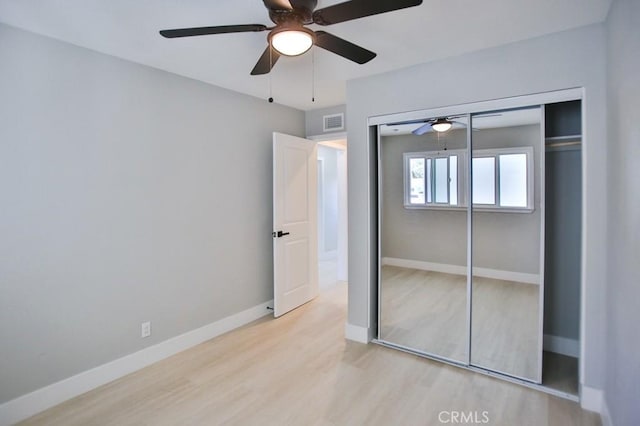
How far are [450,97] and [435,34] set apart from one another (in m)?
0.59

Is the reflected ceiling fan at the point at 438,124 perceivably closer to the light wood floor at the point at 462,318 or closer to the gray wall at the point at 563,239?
the gray wall at the point at 563,239

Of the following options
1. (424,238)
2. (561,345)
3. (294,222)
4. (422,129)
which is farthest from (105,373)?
(561,345)

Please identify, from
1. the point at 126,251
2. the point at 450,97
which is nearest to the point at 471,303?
the point at 450,97

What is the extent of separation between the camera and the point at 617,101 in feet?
6.29

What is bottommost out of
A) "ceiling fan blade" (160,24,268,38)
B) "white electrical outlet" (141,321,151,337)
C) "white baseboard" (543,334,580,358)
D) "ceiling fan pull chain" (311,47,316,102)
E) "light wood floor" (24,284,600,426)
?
"light wood floor" (24,284,600,426)

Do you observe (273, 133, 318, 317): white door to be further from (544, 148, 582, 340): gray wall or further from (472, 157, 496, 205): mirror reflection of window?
(544, 148, 582, 340): gray wall

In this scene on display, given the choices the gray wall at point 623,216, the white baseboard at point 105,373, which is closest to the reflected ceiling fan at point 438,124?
the gray wall at point 623,216

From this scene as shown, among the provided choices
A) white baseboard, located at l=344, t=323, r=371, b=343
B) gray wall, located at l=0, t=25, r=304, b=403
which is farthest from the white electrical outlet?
white baseboard, located at l=344, t=323, r=371, b=343

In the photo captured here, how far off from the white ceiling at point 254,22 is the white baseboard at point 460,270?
1.78 metres

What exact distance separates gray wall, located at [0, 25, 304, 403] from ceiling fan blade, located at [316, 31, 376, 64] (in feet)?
6.03

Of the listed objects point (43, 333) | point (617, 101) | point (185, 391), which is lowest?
point (185, 391)

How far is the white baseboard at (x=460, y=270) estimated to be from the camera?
8.82 ft

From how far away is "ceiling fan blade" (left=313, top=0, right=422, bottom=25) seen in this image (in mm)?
1518

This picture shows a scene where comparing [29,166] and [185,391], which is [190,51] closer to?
[29,166]
